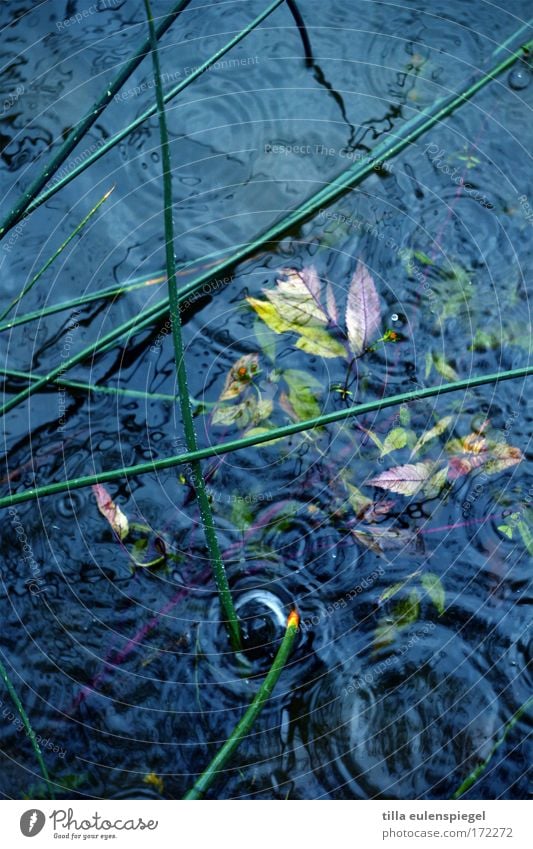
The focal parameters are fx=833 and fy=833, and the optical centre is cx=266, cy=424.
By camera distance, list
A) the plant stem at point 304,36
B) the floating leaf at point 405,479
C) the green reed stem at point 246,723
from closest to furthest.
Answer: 1. the green reed stem at point 246,723
2. the floating leaf at point 405,479
3. the plant stem at point 304,36

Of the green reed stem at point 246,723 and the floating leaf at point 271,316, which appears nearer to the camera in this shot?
the green reed stem at point 246,723

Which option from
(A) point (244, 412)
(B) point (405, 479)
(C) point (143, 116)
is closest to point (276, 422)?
(A) point (244, 412)

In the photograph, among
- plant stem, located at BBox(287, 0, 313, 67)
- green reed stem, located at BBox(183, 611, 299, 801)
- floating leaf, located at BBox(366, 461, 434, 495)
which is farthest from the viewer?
plant stem, located at BBox(287, 0, 313, 67)

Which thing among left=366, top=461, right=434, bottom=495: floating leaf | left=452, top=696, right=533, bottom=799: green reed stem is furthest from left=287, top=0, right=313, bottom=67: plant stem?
left=452, top=696, right=533, bottom=799: green reed stem

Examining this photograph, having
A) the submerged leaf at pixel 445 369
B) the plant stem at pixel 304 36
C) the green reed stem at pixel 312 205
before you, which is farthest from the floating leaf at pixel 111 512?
the plant stem at pixel 304 36

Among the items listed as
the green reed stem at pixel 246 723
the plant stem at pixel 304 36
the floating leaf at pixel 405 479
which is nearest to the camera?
the green reed stem at pixel 246 723

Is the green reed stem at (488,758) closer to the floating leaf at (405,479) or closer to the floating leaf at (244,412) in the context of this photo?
the floating leaf at (405,479)

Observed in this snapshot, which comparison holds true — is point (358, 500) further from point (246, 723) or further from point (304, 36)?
point (304, 36)

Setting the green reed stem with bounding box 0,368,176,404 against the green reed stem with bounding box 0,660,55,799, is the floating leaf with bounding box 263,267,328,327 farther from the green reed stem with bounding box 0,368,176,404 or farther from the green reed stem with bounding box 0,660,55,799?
the green reed stem with bounding box 0,660,55,799
